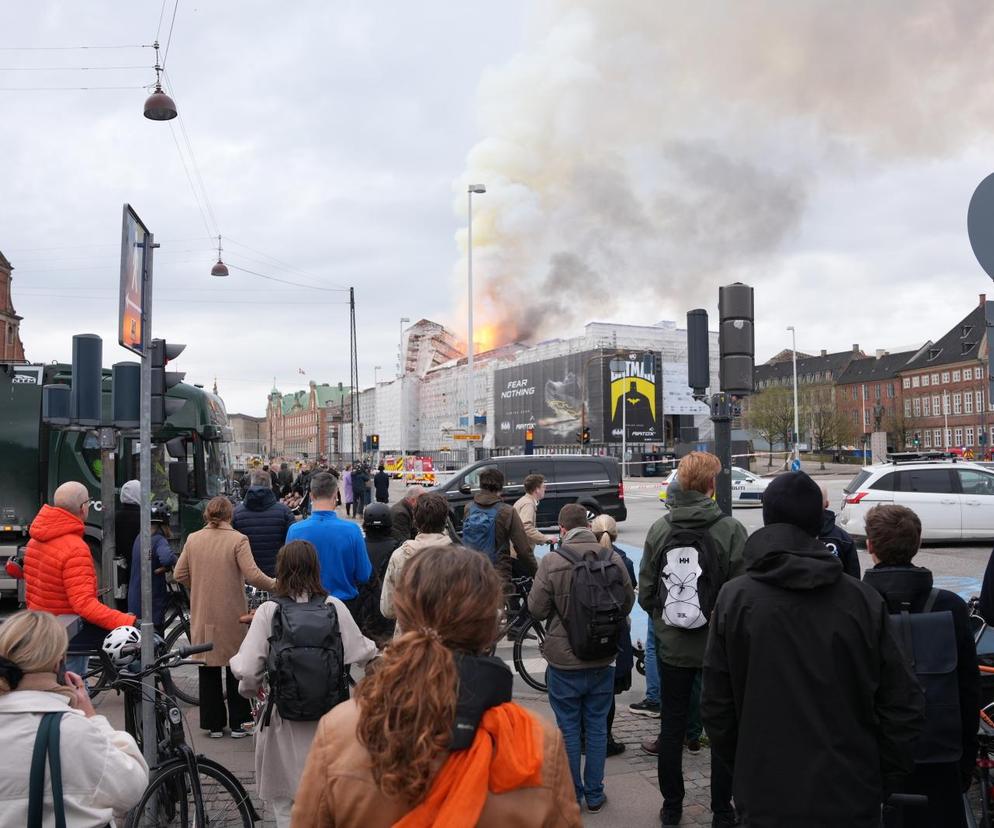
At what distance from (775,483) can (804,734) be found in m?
0.84

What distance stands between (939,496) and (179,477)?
47.2 feet

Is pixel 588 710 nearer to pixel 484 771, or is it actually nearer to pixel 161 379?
pixel 484 771

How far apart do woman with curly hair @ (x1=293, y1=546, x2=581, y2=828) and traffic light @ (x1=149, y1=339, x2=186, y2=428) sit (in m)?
4.64

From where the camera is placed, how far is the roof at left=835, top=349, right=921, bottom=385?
100938mm

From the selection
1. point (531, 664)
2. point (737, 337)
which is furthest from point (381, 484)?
point (737, 337)

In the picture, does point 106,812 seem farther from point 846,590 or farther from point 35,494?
point 35,494

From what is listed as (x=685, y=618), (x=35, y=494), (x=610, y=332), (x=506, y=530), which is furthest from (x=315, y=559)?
(x=610, y=332)

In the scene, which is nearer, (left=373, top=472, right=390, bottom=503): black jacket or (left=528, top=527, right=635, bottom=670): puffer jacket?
(left=528, top=527, right=635, bottom=670): puffer jacket

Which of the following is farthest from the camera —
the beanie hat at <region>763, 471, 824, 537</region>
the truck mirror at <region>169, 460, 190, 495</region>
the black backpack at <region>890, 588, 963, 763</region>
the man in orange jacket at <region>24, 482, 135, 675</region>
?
the truck mirror at <region>169, 460, 190, 495</region>

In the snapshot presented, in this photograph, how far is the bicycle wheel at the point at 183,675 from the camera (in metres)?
7.19

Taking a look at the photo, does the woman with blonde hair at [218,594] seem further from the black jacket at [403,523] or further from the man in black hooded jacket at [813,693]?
the man in black hooded jacket at [813,693]

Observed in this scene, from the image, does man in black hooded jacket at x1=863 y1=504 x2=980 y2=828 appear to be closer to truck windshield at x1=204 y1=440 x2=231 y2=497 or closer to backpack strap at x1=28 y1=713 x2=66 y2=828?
backpack strap at x1=28 y1=713 x2=66 y2=828

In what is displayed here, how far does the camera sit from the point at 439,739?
5.24 ft

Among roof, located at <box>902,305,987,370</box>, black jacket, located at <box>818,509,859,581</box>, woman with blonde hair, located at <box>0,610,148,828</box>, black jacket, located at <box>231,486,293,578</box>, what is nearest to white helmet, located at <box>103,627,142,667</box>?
woman with blonde hair, located at <box>0,610,148,828</box>
